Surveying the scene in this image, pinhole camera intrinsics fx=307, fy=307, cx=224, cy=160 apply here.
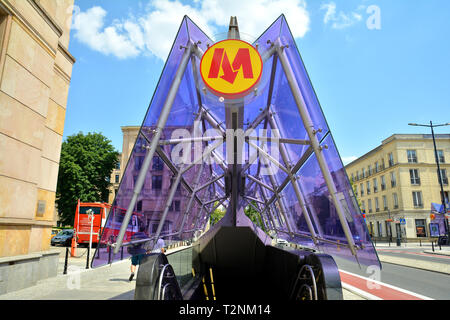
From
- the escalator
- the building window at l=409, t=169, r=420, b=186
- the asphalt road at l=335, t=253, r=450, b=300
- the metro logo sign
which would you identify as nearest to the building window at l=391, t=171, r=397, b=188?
the building window at l=409, t=169, r=420, b=186

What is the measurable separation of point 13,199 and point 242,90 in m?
7.43

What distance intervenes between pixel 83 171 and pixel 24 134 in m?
30.4

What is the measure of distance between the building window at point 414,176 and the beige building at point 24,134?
53.2 m

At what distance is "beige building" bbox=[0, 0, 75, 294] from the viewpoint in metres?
8.53

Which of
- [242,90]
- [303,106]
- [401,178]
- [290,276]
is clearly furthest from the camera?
[401,178]

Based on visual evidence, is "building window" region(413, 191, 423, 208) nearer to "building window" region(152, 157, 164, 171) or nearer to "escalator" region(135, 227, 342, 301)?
"escalator" region(135, 227, 342, 301)

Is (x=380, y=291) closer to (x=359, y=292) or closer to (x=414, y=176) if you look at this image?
(x=359, y=292)

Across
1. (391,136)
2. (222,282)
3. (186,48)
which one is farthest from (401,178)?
(186,48)

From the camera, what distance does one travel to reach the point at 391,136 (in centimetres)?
5241

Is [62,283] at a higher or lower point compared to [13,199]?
lower

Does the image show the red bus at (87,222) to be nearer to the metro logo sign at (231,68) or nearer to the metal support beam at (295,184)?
the metal support beam at (295,184)

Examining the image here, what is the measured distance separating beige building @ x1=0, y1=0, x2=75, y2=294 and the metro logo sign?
6.28 m

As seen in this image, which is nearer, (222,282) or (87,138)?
(222,282)
